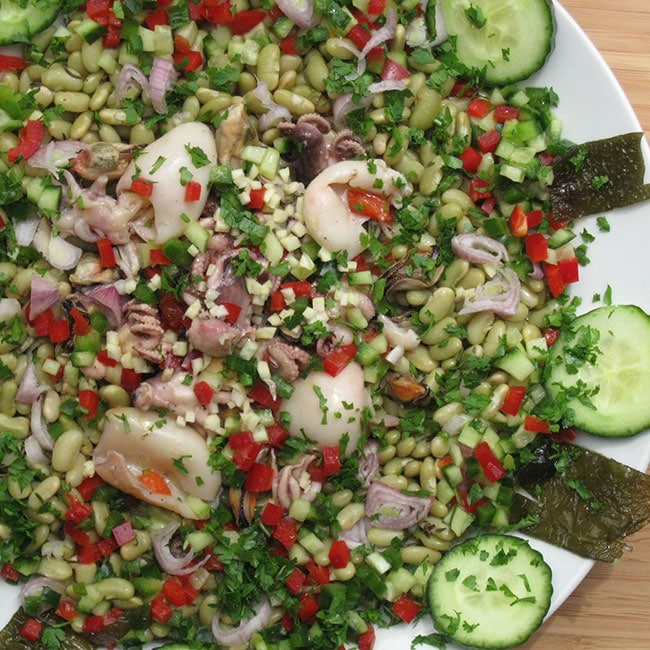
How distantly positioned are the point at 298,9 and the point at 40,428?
2057 mm

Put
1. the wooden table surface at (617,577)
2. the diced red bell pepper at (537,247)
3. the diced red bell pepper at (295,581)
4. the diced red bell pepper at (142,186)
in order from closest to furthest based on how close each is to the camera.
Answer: the diced red bell pepper at (142,186), the diced red bell pepper at (295,581), the diced red bell pepper at (537,247), the wooden table surface at (617,577)

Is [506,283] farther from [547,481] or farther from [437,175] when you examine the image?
[547,481]

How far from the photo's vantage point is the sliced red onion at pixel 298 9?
11.4 feet

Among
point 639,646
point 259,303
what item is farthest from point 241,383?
point 639,646

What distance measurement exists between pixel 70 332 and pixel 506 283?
1855 millimetres

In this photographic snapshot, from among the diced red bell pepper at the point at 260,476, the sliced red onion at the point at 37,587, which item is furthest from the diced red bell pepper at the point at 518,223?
the sliced red onion at the point at 37,587

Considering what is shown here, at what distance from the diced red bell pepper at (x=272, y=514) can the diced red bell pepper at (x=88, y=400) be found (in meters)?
0.82

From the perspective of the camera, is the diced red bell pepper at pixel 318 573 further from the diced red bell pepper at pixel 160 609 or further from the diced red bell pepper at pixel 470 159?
the diced red bell pepper at pixel 470 159

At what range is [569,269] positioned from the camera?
3545 mm

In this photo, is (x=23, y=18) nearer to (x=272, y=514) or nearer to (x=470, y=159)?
(x=470, y=159)

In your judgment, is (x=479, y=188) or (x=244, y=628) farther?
(x=479, y=188)

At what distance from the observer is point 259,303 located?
3.37m

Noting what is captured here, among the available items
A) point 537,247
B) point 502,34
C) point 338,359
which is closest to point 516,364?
point 537,247

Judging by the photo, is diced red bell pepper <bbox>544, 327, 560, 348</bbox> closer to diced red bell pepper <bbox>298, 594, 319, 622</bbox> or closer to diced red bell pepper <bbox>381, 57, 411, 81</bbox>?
diced red bell pepper <bbox>381, 57, 411, 81</bbox>
